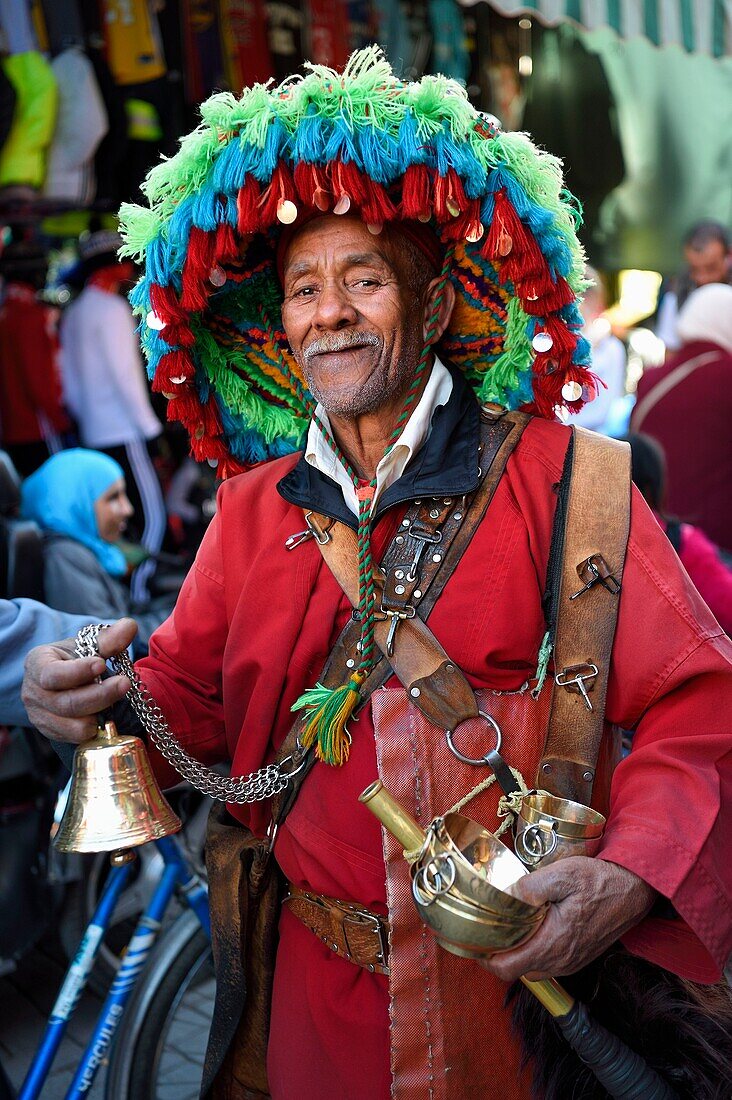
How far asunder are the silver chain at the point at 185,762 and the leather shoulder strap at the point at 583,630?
0.49 meters

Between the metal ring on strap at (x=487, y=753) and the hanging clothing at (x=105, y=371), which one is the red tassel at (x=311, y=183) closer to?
the metal ring on strap at (x=487, y=753)

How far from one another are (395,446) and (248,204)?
50 centimetres

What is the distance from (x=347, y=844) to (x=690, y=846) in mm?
590

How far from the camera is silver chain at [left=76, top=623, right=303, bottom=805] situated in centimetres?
186

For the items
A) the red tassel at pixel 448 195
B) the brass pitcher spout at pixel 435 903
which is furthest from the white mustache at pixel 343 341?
the brass pitcher spout at pixel 435 903

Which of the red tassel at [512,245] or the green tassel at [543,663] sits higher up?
the red tassel at [512,245]

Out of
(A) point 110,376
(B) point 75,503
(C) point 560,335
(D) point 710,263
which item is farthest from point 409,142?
(A) point 110,376

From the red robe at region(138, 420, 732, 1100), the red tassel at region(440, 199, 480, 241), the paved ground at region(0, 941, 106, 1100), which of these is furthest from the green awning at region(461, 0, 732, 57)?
the paved ground at region(0, 941, 106, 1100)

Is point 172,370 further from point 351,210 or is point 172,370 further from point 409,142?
point 409,142

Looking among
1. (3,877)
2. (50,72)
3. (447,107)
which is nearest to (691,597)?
(447,107)

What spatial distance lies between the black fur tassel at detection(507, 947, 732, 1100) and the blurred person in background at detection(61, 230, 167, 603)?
523cm

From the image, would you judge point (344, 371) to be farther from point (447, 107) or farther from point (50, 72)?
point (50, 72)

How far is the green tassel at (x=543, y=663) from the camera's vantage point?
1.77 m

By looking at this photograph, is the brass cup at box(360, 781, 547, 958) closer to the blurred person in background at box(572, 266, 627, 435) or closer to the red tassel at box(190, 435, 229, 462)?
the red tassel at box(190, 435, 229, 462)
